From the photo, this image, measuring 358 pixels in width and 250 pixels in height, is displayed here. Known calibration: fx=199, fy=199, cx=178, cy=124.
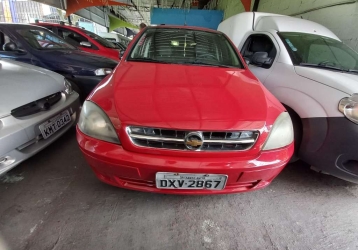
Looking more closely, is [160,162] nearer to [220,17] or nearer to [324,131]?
[324,131]

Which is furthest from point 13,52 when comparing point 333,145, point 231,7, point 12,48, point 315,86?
point 231,7

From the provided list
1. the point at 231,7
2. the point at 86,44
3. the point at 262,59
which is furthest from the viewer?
the point at 231,7

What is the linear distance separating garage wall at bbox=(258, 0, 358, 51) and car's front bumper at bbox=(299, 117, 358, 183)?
2.70m

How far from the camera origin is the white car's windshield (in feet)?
7.14

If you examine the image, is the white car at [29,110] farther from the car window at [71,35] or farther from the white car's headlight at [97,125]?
the car window at [71,35]

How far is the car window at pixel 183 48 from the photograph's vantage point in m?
2.00

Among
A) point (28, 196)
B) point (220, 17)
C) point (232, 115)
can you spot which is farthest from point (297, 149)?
point (220, 17)

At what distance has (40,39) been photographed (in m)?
3.33

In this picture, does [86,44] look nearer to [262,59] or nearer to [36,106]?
[36,106]

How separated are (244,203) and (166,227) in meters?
0.69

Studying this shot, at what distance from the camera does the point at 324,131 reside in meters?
1.67

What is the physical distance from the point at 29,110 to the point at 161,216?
1420 millimetres

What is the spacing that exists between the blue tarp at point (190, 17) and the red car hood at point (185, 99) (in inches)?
329

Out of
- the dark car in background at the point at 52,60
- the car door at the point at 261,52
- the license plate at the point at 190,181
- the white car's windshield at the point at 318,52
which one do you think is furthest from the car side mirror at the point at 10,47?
the white car's windshield at the point at 318,52
